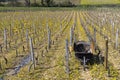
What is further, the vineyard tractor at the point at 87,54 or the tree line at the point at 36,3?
the tree line at the point at 36,3

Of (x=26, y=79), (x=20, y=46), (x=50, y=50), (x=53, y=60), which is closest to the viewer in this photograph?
(x=26, y=79)

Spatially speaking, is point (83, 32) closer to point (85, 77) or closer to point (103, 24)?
point (103, 24)

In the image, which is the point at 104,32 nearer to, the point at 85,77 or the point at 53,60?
the point at 53,60

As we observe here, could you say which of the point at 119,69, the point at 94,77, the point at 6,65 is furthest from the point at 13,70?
the point at 119,69

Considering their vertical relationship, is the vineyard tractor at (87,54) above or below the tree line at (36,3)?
above

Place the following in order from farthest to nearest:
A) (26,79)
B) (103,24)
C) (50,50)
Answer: (103,24)
(50,50)
(26,79)

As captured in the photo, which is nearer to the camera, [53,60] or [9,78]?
[9,78]

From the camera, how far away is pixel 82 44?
48.8 ft

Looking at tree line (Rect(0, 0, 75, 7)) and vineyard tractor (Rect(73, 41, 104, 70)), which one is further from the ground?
vineyard tractor (Rect(73, 41, 104, 70))

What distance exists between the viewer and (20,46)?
690 inches

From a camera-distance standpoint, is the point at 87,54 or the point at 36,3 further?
the point at 36,3

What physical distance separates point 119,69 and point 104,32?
406 inches

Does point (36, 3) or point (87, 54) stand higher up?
point (87, 54)

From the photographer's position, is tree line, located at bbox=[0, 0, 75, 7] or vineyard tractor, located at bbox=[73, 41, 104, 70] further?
tree line, located at bbox=[0, 0, 75, 7]
